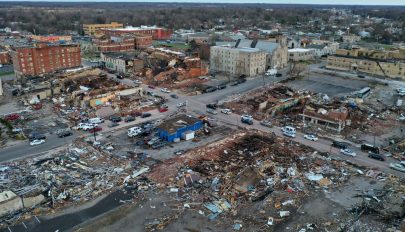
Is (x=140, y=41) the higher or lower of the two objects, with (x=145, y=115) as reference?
higher

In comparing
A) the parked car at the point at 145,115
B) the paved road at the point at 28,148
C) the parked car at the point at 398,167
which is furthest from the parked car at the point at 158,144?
the parked car at the point at 398,167

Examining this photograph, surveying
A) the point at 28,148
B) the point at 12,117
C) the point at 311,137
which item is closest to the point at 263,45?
the point at 311,137

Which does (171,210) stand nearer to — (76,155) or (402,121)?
(76,155)

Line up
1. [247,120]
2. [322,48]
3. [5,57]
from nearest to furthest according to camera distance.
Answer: [247,120]
[5,57]
[322,48]

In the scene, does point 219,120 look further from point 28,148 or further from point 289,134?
point 28,148

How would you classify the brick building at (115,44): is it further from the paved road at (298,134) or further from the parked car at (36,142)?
the parked car at (36,142)

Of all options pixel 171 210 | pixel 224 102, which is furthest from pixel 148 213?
pixel 224 102

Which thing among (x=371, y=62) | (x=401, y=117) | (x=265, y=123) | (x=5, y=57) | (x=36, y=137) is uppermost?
(x=5, y=57)
